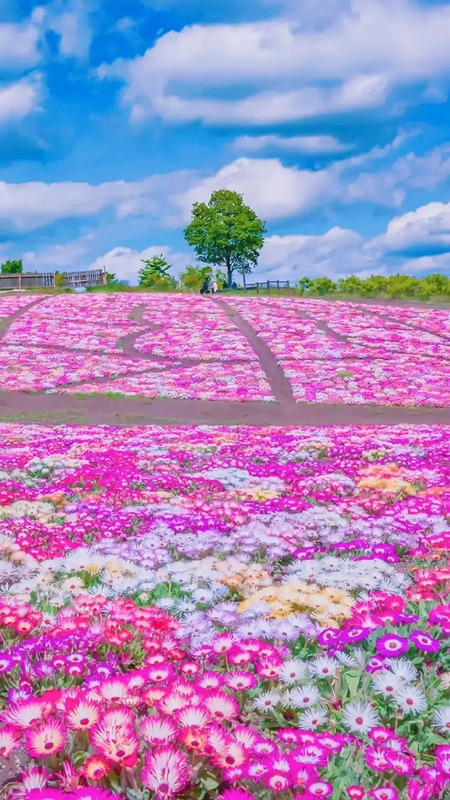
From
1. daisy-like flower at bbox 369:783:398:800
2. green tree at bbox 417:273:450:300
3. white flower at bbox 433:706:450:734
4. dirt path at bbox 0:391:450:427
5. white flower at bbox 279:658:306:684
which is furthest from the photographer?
green tree at bbox 417:273:450:300

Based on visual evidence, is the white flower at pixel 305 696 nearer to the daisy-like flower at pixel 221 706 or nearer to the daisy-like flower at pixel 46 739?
the daisy-like flower at pixel 221 706

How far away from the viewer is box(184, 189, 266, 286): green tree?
93.1 meters

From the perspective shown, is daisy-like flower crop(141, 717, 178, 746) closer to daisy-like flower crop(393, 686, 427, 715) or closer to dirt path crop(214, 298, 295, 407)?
daisy-like flower crop(393, 686, 427, 715)

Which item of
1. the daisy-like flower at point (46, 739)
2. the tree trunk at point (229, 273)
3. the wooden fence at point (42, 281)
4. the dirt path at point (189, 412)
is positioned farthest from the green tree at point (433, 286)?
the daisy-like flower at point (46, 739)

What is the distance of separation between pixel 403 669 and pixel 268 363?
32.9 m

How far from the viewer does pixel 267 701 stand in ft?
12.0

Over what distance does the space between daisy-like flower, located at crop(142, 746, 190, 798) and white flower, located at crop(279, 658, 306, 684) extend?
90cm

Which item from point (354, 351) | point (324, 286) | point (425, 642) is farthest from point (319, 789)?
point (324, 286)

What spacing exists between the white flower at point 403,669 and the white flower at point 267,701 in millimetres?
594

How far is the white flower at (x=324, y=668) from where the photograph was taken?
3783mm

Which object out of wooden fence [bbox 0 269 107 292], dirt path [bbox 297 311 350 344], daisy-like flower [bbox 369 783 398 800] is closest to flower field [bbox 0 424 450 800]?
daisy-like flower [bbox 369 783 398 800]

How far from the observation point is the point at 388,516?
7621 mm

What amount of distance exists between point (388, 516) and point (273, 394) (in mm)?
22362

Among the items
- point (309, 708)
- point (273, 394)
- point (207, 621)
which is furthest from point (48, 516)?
point (273, 394)
